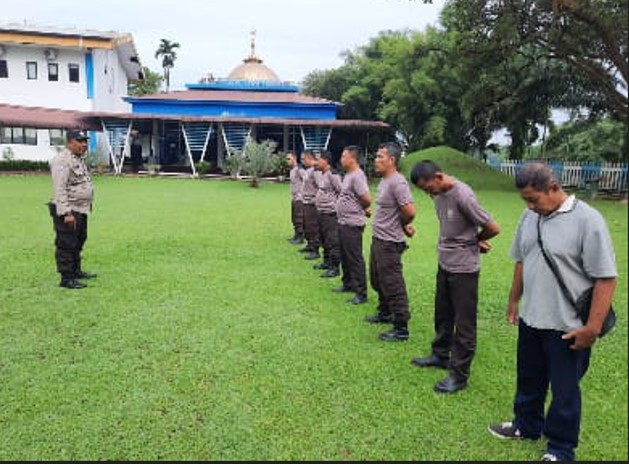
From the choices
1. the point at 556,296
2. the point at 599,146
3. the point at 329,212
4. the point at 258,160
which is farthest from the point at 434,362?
the point at 258,160

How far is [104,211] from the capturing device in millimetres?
11789

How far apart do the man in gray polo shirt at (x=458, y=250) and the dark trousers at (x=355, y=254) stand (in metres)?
1.95

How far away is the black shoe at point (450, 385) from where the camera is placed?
3535 millimetres

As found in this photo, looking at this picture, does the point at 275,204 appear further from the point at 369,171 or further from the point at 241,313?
the point at 241,313

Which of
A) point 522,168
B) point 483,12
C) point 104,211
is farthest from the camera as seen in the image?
point 483,12

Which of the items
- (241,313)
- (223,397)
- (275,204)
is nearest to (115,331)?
(241,313)

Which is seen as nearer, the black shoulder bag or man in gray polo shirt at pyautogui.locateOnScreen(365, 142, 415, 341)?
the black shoulder bag

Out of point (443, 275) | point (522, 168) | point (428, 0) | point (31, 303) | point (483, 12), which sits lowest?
point (31, 303)

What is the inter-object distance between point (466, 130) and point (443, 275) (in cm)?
2248

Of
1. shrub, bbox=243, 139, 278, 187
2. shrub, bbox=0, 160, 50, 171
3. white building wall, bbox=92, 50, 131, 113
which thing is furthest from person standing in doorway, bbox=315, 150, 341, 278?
white building wall, bbox=92, 50, 131, 113

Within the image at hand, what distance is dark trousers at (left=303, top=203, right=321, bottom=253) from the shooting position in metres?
8.00

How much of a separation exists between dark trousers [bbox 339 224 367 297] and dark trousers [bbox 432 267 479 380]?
6.12 feet

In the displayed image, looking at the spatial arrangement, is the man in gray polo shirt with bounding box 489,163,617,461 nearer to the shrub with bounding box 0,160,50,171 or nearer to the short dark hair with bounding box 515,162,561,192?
the short dark hair with bounding box 515,162,561,192

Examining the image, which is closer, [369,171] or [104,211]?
[104,211]
